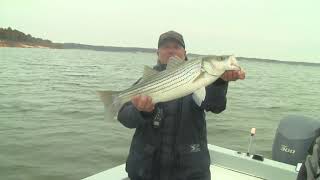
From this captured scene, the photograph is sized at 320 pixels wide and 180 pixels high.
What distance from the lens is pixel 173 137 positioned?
4004mm

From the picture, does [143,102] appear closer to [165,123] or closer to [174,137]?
[165,123]

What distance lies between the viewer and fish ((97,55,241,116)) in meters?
3.53

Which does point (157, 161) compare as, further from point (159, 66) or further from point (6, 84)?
point (6, 84)

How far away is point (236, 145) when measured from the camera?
1252 cm

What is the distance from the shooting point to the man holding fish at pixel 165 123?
381 centimetres

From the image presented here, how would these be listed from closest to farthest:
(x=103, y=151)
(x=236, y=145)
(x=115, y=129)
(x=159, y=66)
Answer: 1. (x=159, y=66)
2. (x=103, y=151)
3. (x=236, y=145)
4. (x=115, y=129)

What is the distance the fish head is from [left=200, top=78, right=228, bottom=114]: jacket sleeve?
36 cm

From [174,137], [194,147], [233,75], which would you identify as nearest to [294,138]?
[194,147]

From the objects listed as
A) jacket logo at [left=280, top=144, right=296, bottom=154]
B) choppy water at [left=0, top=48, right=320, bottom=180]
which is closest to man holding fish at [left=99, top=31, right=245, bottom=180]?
jacket logo at [left=280, top=144, right=296, bottom=154]

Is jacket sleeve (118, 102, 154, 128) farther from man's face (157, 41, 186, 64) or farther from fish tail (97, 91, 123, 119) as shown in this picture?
man's face (157, 41, 186, 64)

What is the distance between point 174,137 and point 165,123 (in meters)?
0.16

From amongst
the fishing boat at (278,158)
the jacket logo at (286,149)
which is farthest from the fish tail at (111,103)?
the jacket logo at (286,149)

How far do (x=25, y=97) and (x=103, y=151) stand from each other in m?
9.58

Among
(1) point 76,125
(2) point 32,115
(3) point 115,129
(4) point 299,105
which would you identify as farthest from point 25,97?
(4) point 299,105
